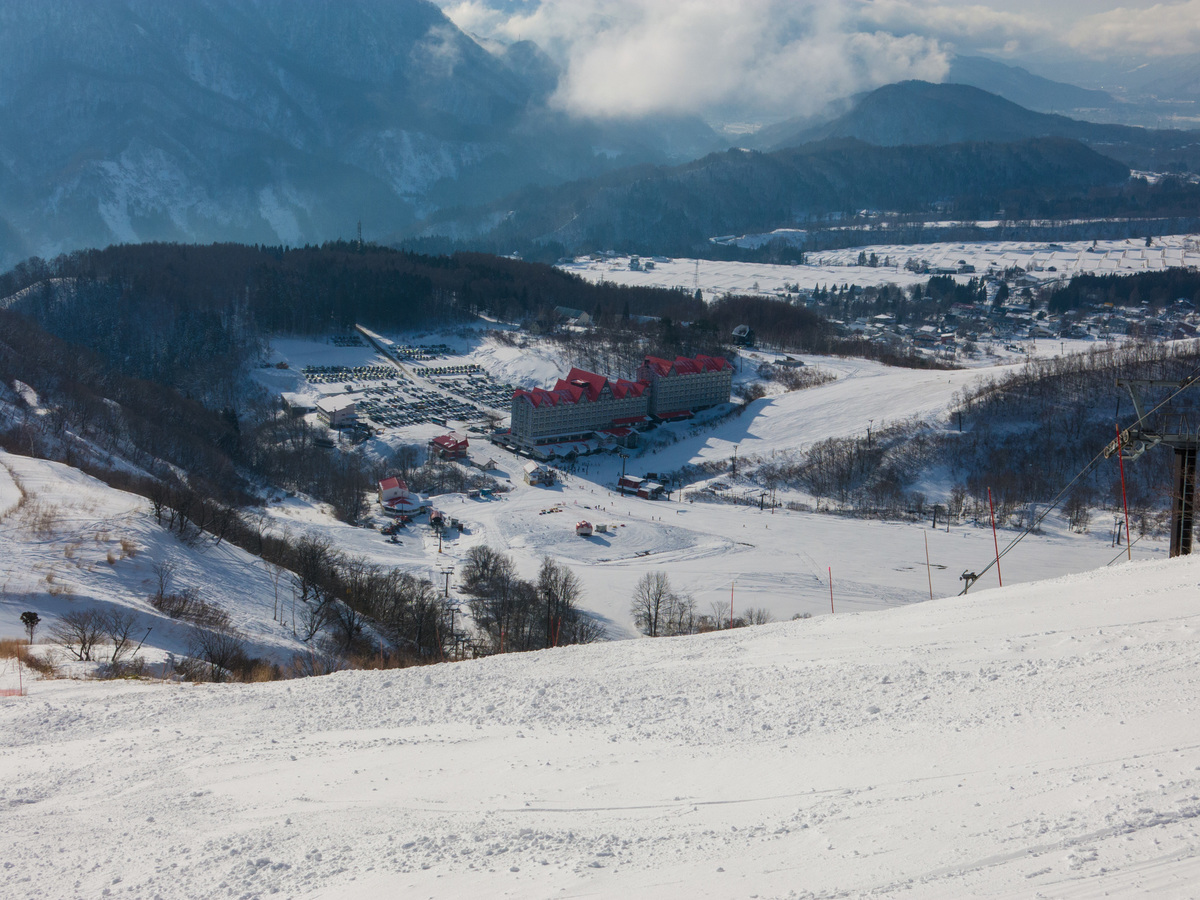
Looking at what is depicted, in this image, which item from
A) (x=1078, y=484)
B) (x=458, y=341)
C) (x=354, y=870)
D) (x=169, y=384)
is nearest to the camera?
(x=354, y=870)

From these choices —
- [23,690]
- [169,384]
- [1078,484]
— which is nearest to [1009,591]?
[23,690]

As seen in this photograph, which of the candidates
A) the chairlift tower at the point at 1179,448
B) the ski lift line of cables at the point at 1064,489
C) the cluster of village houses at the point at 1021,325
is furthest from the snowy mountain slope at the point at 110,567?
the cluster of village houses at the point at 1021,325

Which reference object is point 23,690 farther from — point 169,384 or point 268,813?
point 169,384

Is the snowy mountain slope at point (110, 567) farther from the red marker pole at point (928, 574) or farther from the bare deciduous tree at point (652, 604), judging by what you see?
the red marker pole at point (928, 574)

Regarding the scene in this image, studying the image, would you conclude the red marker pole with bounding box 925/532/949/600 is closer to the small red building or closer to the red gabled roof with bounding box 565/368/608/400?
the red gabled roof with bounding box 565/368/608/400

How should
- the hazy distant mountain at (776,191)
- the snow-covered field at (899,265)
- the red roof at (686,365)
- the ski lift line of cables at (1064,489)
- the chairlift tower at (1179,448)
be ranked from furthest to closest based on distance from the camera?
the hazy distant mountain at (776,191) → the snow-covered field at (899,265) → the red roof at (686,365) → the chairlift tower at (1179,448) → the ski lift line of cables at (1064,489)
